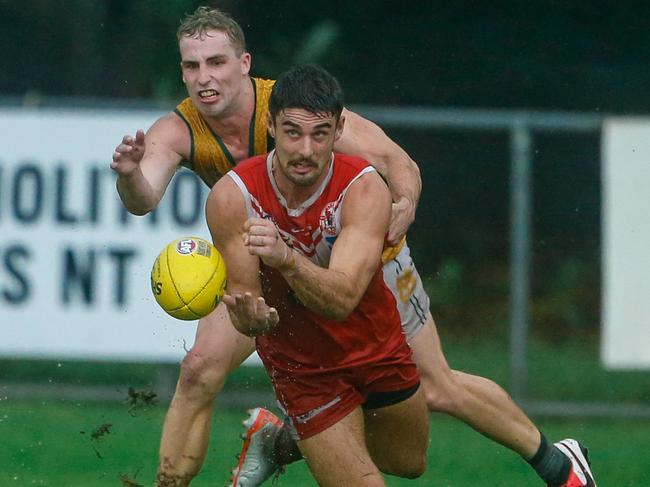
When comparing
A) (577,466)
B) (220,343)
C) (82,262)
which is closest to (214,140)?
(220,343)

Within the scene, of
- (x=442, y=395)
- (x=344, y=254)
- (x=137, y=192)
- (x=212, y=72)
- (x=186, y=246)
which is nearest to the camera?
(x=344, y=254)

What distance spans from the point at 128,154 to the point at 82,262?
13.4 ft

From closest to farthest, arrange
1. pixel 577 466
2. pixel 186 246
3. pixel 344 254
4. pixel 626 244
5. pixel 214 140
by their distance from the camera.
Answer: pixel 344 254 → pixel 186 246 → pixel 214 140 → pixel 577 466 → pixel 626 244

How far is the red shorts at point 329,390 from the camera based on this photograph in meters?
6.60

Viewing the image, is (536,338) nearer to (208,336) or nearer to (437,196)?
(437,196)

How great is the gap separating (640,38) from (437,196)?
296 cm

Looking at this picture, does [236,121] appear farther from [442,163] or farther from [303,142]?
[442,163]

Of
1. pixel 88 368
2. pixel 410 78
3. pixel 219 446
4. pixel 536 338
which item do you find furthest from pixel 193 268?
pixel 410 78

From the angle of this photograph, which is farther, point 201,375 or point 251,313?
point 201,375

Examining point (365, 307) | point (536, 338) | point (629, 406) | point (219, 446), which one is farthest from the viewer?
point (536, 338)

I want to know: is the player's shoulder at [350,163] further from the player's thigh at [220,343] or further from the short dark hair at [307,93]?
the player's thigh at [220,343]

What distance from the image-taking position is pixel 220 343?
299 inches

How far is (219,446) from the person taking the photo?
9.81 m

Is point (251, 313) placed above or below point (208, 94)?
below
